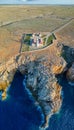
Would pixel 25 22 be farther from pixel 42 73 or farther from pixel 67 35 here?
pixel 42 73

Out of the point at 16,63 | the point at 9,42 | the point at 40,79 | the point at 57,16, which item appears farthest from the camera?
the point at 57,16

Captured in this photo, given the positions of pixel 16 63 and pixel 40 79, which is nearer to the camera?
pixel 40 79

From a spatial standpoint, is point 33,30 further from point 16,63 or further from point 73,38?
point 16,63

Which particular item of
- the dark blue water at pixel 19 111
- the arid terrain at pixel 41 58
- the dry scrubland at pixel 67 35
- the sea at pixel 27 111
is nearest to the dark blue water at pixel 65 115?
the sea at pixel 27 111

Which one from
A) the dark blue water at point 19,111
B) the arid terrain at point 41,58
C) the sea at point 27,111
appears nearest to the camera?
the sea at point 27,111

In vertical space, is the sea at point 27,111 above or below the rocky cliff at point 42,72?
below

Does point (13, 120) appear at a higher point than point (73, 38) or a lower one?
lower

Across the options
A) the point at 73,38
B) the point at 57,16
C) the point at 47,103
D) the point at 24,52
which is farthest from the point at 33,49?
the point at 57,16

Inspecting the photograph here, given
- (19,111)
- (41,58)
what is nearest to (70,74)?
(41,58)

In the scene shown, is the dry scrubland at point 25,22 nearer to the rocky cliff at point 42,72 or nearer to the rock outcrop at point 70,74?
the rocky cliff at point 42,72
